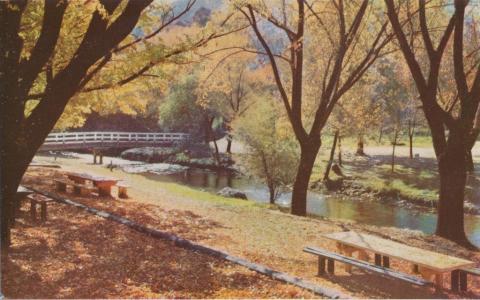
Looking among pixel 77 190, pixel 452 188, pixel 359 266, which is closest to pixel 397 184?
pixel 452 188

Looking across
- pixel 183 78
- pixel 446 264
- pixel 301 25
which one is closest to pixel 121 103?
pixel 301 25

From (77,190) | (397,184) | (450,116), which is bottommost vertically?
(397,184)

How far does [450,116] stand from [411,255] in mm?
6667

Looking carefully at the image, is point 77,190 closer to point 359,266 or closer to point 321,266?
point 321,266

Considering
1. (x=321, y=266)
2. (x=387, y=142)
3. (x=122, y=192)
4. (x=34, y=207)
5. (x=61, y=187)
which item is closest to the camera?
(x=321, y=266)

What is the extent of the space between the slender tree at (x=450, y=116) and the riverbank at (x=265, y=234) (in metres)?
0.93

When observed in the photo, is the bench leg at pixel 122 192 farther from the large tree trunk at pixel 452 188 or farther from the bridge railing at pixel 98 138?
the bridge railing at pixel 98 138

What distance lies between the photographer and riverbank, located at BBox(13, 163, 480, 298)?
8484mm

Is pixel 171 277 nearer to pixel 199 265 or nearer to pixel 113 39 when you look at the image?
pixel 199 265

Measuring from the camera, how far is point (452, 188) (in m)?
13.7

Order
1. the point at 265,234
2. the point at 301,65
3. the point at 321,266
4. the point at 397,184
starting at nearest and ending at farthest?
the point at 321,266
the point at 265,234
the point at 301,65
the point at 397,184

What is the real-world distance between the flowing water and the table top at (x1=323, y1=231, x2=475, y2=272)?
12.8 meters

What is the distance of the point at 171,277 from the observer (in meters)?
7.83

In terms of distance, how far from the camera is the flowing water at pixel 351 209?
2384 centimetres
